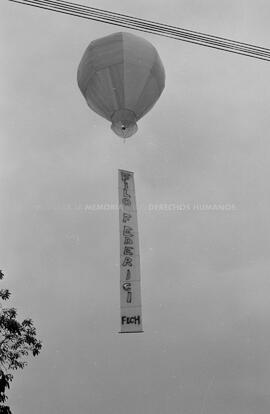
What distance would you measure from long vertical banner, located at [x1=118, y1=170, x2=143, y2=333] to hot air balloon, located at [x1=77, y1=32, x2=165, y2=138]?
230cm

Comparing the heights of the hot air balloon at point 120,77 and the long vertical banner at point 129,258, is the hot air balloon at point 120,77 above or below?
above

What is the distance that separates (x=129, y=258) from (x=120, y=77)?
471 centimetres

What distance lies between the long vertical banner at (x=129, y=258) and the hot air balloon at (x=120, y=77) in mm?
2302

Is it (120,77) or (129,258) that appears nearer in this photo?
(129,258)

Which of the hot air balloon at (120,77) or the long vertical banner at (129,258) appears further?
the hot air balloon at (120,77)

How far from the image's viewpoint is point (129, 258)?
36.0 feet

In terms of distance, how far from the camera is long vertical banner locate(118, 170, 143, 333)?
33.8 feet

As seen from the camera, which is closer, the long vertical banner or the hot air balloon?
the long vertical banner

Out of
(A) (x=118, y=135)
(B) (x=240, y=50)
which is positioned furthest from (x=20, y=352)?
(B) (x=240, y=50)

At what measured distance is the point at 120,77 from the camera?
13094mm

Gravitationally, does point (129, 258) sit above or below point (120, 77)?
below

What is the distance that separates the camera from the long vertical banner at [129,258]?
10.3 metres

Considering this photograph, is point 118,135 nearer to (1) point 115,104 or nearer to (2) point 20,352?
(1) point 115,104

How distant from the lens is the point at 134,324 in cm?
1023
